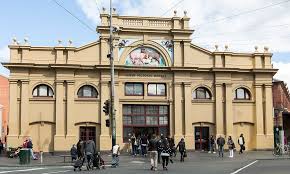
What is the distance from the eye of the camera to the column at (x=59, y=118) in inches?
1583

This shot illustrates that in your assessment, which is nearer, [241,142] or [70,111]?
[70,111]

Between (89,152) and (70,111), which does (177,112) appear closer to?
(70,111)

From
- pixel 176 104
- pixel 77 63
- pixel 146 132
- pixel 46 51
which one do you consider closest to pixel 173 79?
pixel 176 104

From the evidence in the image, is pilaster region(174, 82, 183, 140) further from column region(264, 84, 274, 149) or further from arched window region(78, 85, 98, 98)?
column region(264, 84, 274, 149)

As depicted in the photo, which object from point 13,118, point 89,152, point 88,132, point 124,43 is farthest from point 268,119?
point 89,152

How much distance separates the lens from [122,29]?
41938 millimetres

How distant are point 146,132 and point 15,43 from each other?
12.9 meters

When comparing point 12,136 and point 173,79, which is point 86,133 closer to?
point 12,136

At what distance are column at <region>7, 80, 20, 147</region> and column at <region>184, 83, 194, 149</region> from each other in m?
13.5

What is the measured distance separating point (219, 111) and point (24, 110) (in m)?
16.0

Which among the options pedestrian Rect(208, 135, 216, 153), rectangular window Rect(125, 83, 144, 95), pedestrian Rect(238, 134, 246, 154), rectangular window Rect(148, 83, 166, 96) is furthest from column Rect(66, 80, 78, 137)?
pedestrian Rect(238, 134, 246, 154)

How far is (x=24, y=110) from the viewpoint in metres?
40.2

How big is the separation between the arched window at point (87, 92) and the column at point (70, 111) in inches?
32.7

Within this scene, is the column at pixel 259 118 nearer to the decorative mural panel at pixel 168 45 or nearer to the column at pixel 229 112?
the column at pixel 229 112
